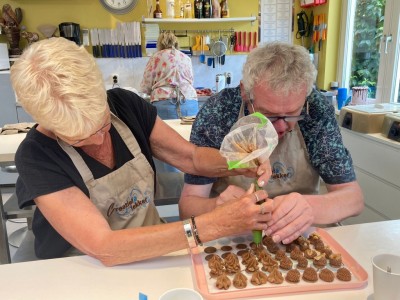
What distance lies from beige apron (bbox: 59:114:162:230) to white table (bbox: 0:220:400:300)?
22 cm

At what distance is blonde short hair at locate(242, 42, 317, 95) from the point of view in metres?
1.26

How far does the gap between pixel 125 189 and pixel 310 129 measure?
29.5 inches

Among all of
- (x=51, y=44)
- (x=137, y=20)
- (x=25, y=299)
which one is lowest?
(x=25, y=299)

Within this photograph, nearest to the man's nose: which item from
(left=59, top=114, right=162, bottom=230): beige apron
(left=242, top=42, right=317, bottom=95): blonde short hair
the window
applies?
(left=242, top=42, right=317, bottom=95): blonde short hair

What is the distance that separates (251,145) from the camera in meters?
1.12

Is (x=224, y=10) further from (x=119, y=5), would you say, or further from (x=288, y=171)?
(x=288, y=171)

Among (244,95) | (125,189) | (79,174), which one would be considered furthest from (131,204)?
(244,95)

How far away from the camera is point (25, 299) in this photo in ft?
3.04

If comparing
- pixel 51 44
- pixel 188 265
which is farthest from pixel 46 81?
pixel 188 265

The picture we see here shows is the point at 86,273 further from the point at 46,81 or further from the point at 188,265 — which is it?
the point at 46,81

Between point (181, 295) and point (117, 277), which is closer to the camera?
point (181, 295)

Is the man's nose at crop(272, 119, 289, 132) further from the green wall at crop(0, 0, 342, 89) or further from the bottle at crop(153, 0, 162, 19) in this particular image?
the bottle at crop(153, 0, 162, 19)

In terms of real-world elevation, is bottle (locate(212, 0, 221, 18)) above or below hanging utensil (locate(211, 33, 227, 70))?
above

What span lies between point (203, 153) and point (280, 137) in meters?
0.30
